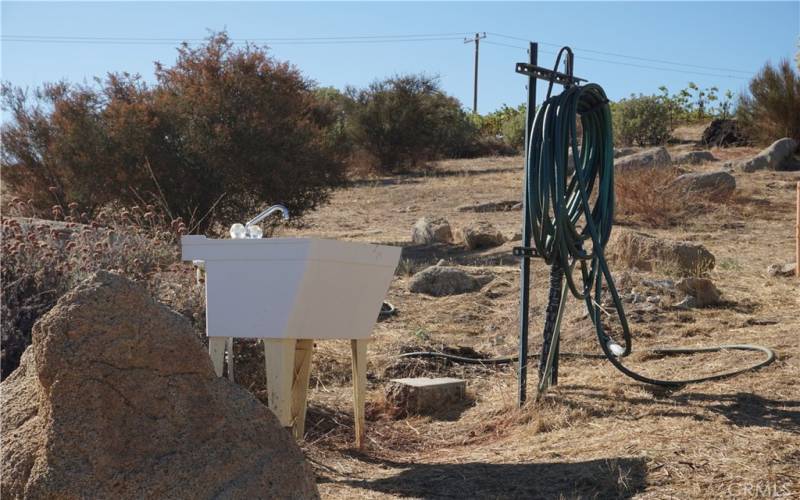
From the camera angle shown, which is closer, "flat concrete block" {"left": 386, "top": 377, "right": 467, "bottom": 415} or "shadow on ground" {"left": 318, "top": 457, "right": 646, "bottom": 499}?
"shadow on ground" {"left": 318, "top": 457, "right": 646, "bottom": 499}

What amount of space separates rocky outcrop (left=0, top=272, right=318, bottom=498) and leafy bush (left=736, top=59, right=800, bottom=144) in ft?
60.6

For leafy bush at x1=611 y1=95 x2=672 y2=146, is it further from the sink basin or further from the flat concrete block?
the sink basin

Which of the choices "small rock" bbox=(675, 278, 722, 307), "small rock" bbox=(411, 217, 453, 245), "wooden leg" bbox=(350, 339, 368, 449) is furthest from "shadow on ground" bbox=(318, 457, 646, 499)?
"small rock" bbox=(411, 217, 453, 245)

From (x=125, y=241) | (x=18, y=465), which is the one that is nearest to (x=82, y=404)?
(x=18, y=465)

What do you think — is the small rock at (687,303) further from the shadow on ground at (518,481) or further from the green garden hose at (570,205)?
the shadow on ground at (518,481)

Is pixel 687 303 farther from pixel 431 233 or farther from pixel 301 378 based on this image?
pixel 431 233

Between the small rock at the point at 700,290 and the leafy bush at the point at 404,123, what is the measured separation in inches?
607

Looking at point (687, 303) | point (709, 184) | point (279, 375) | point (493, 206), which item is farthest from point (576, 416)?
point (493, 206)

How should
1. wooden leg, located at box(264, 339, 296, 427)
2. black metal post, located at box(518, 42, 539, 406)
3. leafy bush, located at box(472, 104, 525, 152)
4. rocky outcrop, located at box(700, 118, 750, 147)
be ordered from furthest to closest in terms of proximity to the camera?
leafy bush, located at box(472, 104, 525, 152) → rocky outcrop, located at box(700, 118, 750, 147) → black metal post, located at box(518, 42, 539, 406) → wooden leg, located at box(264, 339, 296, 427)

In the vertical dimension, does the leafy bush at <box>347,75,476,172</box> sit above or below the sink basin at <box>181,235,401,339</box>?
above

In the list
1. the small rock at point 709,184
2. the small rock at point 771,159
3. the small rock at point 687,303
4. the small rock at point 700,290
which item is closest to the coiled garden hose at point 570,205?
the small rock at point 687,303

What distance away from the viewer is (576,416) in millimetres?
4602

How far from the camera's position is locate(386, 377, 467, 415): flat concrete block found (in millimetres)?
5324

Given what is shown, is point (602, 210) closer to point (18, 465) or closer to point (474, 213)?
point (18, 465)
